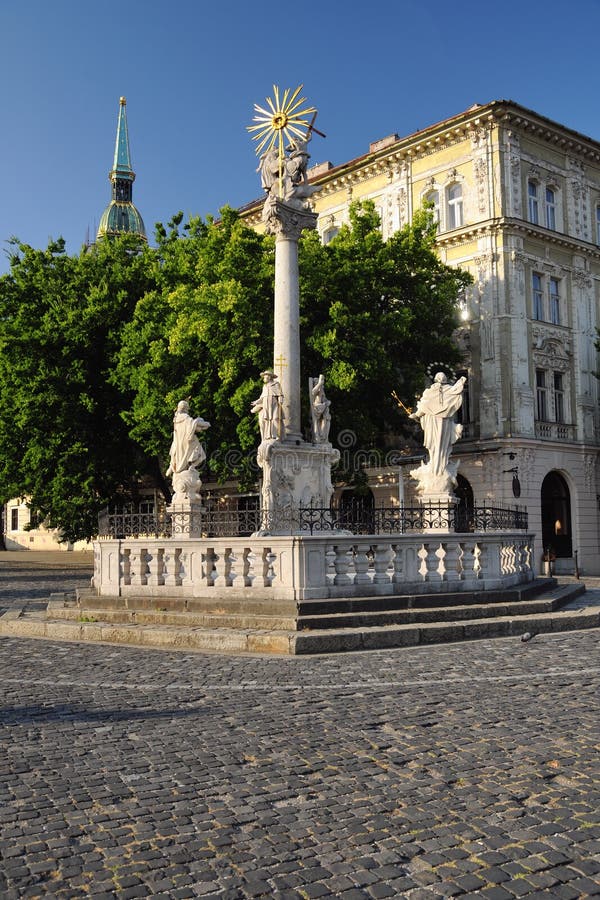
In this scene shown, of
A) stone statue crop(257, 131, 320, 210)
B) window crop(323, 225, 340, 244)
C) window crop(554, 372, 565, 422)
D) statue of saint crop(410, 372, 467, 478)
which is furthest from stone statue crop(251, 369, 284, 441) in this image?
window crop(323, 225, 340, 244)

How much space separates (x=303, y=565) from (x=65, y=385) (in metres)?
21.4

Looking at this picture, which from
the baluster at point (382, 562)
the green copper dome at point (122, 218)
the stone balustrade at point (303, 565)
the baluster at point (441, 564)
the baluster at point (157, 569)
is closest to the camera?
the stone balustrade at point (303, 565)

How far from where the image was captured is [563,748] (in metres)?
6.29

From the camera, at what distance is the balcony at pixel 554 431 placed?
34.7 metres

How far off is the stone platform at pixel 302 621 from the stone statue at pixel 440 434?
11.0 feet

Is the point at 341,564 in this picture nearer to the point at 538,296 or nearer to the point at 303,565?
the point at 303,565

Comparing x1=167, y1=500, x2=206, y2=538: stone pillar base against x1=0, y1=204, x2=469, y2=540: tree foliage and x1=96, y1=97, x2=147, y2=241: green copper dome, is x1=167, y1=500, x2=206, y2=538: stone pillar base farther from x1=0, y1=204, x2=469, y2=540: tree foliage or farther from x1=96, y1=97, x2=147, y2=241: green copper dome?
x1=96, y1=97, x2=147, y2=241: green copper dome

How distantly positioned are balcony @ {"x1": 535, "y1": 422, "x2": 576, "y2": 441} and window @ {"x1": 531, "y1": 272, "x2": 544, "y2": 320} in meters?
4.53

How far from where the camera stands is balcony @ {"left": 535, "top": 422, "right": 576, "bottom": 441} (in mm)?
34656

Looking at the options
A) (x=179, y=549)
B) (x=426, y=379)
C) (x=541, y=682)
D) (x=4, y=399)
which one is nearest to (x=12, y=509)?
(x=4, y=399)

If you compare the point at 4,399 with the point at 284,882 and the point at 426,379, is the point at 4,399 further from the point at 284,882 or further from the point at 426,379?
the point at 284,882

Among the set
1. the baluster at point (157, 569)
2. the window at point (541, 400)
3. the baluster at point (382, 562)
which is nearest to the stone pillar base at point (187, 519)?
the baluster at point (157, 569)

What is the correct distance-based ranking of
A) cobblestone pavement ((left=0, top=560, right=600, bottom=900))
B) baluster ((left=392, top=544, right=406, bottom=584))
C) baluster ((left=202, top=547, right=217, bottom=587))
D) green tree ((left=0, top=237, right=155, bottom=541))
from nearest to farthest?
cobblestone pavement ((left=0, top=560, right=600, bottom=900))
baluster ((left=392, top=544, right=406, bottom=584))
baluster ((left=202, top=547, right=217, bottom=587))
green tree ((left=0, top=237, right=155, bottom=541))

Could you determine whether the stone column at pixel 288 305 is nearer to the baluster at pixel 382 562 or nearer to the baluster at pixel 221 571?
the baluster at pixel 221 571
